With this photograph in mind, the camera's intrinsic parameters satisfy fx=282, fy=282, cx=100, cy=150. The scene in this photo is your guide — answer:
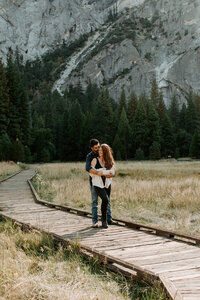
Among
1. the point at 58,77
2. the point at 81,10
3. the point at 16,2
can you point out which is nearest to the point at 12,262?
the point at 58,77

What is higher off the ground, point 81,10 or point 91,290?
point 81,10

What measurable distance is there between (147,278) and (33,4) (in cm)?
16206

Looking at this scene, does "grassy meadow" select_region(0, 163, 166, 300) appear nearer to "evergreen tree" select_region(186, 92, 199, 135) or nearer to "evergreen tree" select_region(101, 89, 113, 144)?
"evergreen tree" select_region(101, 89, 113, 144)

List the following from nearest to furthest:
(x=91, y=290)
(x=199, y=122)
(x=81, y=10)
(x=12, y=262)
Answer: (x=91, y=290), (x=12, y=262), (x=199, y=122), (x=81, y=10)

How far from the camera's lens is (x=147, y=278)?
11.7ft

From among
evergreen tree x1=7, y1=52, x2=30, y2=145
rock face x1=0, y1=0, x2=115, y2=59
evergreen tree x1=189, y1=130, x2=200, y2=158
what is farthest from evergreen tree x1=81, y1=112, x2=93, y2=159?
rock face x1=0, y1=0, x2=115, y2=59

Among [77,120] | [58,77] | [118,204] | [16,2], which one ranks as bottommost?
[118,204]

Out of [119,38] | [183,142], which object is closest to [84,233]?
[183,142]

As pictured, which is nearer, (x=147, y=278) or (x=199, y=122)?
(x=147, y=278)

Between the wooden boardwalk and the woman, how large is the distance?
1.75ft

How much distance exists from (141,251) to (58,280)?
5.17ft

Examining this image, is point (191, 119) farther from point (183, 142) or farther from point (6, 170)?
point (6, 170)

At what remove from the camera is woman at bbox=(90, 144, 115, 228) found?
6.57 metres

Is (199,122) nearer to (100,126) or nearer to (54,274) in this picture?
(100,126)
